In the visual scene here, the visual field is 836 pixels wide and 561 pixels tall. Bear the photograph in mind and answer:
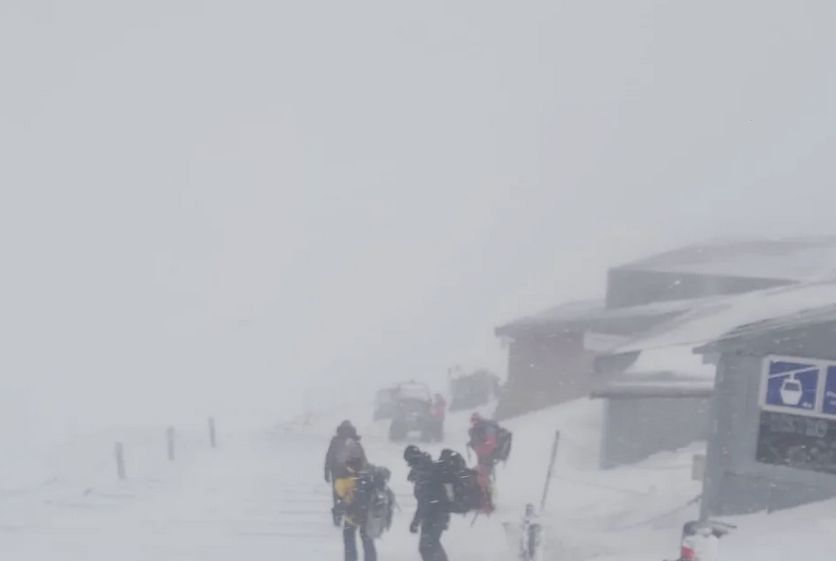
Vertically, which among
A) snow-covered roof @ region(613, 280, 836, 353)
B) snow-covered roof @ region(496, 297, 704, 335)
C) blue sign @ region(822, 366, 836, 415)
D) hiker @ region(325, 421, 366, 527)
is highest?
snow-covered roof @ region(613, 280, 836, 353)

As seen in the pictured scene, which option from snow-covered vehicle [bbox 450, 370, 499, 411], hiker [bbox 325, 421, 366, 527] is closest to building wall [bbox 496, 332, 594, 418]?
snow-covered vehicle [bbox 450, 370, 499, 411]

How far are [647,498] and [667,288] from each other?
39.5 feet

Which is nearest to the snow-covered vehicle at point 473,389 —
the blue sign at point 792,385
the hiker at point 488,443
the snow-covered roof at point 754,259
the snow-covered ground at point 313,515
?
the snow-covered roof at point 754,259

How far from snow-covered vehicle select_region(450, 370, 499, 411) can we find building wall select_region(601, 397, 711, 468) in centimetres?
1685

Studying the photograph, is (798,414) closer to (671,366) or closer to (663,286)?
(671,366)

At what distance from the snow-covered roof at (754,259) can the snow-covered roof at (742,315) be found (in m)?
9.30

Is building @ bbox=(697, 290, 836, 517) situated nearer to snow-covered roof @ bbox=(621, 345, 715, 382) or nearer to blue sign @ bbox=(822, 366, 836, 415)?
blue sign @ bbox=(822, 366, 836, 415)

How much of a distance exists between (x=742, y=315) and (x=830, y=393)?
51.3 inches

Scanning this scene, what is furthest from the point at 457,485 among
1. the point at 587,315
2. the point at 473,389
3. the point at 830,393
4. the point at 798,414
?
the point at 473,389

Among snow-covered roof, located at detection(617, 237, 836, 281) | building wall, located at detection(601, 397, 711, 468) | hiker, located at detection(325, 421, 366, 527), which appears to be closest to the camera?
hiker, located at detection(325, 421, 366, 527)

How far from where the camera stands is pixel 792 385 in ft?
29.8

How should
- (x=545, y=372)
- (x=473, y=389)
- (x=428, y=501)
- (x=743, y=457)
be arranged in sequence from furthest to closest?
(x=473, y=389) → (x=545, y=372) → (x=743, y=457) → (x=428, y=501)

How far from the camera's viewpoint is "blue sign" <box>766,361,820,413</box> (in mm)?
8867

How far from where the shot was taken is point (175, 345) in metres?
180
